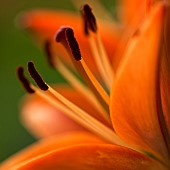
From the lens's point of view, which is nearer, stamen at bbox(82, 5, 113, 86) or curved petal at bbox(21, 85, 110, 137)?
stamen at bbox(82, 5, 113, 86)

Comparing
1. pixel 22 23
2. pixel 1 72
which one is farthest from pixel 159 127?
pixel 1 72

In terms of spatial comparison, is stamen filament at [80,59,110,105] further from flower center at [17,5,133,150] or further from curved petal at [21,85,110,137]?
curved petal at [21,85,110,137]

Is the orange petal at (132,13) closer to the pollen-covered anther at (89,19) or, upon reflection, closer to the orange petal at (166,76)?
the pollen-covered anther at (89,19)

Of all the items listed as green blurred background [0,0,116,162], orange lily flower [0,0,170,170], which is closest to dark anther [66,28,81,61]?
orange lily flower [0,0,170,170]

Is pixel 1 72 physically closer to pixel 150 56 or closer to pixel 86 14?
pixel 86 14

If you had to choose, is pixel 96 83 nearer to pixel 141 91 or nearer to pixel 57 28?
pixel 141 91

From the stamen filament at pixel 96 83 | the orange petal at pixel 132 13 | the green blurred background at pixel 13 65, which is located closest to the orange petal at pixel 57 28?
the orange petal at pixel 132 13

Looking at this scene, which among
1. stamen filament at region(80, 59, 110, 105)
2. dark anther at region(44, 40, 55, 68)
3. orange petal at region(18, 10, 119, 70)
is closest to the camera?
stamen filament at region(80, 59, 110, 105)

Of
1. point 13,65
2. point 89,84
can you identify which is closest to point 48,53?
point 89,84
